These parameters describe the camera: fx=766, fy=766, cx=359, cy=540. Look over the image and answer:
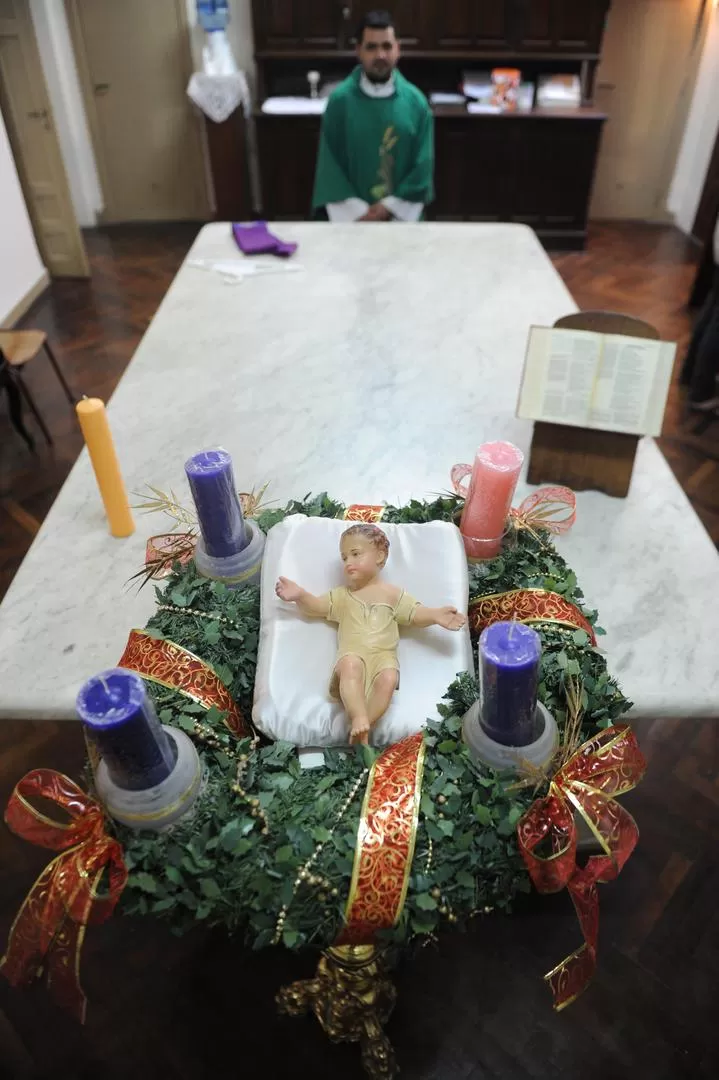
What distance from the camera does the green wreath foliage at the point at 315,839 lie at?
0.81 m

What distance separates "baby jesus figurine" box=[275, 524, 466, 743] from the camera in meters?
0.94

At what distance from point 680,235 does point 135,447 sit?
4.72 meters

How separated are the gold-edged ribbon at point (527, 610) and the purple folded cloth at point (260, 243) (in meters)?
1.79

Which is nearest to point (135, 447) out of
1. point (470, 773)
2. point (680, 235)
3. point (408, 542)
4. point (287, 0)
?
point (408, 542)

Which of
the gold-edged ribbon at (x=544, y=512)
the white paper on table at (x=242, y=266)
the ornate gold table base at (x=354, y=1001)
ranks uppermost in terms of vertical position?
the gold-edged ribbon at (x=544, y=512)

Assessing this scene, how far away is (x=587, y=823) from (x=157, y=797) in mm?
465

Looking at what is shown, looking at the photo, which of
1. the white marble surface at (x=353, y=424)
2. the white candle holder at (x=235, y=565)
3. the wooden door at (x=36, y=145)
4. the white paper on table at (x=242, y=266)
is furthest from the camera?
the wooden door at (x=36, y=145)

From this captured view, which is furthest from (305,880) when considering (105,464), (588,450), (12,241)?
(12,241)

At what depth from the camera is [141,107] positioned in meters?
4.94

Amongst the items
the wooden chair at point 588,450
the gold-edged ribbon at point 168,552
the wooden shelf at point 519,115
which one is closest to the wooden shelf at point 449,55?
the wooden shelf at point 519,115

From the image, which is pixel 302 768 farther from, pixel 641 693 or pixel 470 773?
pixel 641 693

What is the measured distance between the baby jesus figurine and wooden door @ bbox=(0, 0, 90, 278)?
4129mm

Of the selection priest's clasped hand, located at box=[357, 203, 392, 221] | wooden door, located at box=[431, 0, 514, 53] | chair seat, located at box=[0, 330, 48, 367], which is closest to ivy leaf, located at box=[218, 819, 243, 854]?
chair seat, located at box=[0, 330, 48, 367]

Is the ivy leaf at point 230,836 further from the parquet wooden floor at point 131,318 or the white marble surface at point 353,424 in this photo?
the parquet wooden floor at point 131,318
